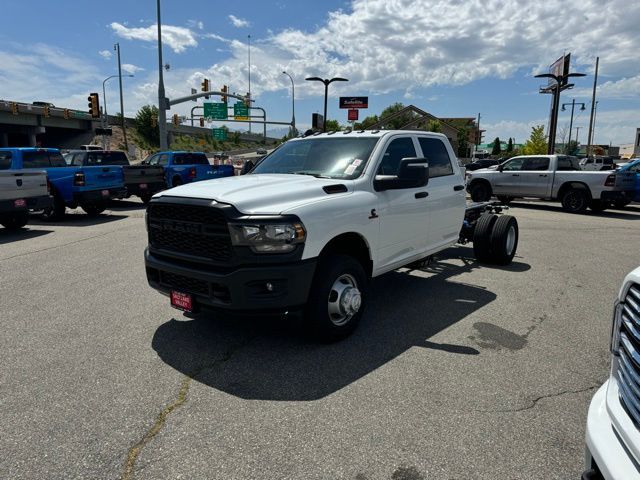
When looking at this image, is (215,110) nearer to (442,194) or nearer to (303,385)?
(442,194)

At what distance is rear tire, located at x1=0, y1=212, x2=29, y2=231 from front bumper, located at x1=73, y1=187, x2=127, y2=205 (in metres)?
1.67

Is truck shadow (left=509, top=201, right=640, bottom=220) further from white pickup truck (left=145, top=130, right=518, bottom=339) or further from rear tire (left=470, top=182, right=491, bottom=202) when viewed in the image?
white pickup truck (left=145, top=130, right=518, bottom=339)

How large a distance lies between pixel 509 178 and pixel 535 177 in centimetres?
96

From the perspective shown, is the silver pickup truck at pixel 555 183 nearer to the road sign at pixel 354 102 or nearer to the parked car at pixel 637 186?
the parked car at pixel 637 186

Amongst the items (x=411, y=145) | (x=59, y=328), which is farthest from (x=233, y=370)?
(x=411, y=145)

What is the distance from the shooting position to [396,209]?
4969 millimetres

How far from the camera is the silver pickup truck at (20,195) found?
10.5m

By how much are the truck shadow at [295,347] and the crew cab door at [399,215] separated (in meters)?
0.64

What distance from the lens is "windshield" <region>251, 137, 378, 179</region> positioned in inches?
191

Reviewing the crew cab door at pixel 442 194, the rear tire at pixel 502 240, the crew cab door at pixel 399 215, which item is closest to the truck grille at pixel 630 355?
the crew cab door at pixel 399 215

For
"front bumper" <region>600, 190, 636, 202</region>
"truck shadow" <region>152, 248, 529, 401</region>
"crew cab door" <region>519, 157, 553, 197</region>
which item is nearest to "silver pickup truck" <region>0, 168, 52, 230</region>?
"truck shadow" <region>152, 248, 529, 401</region>

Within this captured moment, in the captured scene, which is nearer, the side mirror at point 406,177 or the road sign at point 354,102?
the side mirror at point 406,177

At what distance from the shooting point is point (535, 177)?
16703 millimetres

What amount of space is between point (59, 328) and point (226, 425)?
274 centimetres
